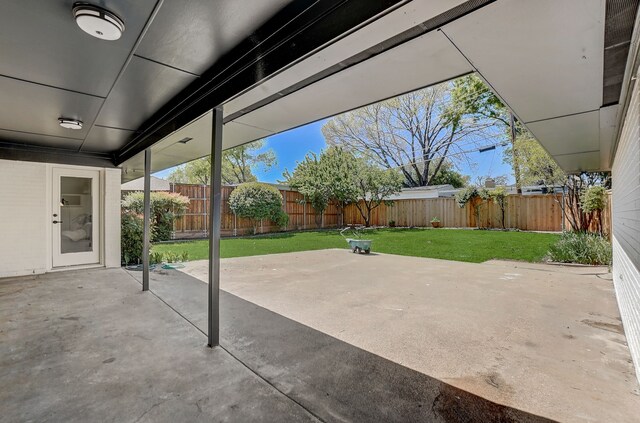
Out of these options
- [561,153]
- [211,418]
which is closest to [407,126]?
[561,153]

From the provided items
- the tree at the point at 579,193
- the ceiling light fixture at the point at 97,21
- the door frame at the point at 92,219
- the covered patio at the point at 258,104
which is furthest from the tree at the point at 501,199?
the ceiling light fixture at the point at 97,21

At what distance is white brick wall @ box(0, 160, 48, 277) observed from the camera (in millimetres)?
5414

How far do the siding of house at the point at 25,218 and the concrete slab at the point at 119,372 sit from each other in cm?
233

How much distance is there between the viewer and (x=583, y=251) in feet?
21.7

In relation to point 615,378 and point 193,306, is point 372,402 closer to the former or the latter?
point 615,378

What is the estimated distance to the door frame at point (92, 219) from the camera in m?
5.89

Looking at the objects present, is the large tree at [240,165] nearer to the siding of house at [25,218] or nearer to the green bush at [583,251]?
the siding of house at [25,218]

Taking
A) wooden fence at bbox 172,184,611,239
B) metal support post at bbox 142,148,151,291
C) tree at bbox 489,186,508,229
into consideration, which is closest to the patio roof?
metal support post at bbox 142,148,151,291

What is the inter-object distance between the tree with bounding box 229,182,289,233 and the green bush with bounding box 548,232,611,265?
372 inches

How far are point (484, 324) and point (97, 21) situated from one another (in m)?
4.11

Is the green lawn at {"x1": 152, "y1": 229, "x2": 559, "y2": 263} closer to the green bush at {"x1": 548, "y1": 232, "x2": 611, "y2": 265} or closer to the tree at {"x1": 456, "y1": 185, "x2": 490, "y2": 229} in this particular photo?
the green bush at {"x1": 548, "y1": 232, "x2": 611, "y2": 265}

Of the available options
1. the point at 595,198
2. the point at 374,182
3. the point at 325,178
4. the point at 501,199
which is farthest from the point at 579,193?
the point at 325,178

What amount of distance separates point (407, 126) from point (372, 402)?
77.7ft

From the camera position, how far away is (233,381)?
220 centimetres
